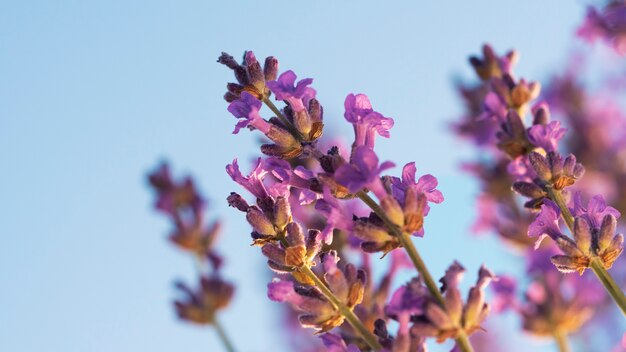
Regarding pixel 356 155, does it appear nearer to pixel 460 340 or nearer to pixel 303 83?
pixel 303 83

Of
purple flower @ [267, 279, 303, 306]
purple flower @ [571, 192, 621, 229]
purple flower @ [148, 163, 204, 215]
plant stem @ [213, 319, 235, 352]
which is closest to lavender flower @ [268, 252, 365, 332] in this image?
purple flower @ [267, 279, 303, 306]

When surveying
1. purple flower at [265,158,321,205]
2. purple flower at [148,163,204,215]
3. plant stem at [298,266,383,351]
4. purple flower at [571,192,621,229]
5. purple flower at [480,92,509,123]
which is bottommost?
purple flower at [571,192,621,229]

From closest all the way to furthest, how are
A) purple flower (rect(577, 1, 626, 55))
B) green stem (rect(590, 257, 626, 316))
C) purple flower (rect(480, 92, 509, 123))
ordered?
1. green stem (rect(590, 257, 626, 316))
2. purple flower (rect(480, 92, 509, 123))
3. purple flower (rect(577, 1, 626, 55))

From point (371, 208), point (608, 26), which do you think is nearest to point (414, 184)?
point (371, 208)

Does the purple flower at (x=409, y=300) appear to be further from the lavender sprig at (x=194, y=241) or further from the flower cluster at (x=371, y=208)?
the lavender sprig at (x=194, y=241)

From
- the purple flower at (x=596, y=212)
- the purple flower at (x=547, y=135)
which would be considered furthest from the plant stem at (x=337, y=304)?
the purple flower at (x=547, y=135)

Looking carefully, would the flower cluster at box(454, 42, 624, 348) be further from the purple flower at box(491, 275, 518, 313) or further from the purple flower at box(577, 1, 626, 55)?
the purple flower at box(577, 1, 626, 55)
